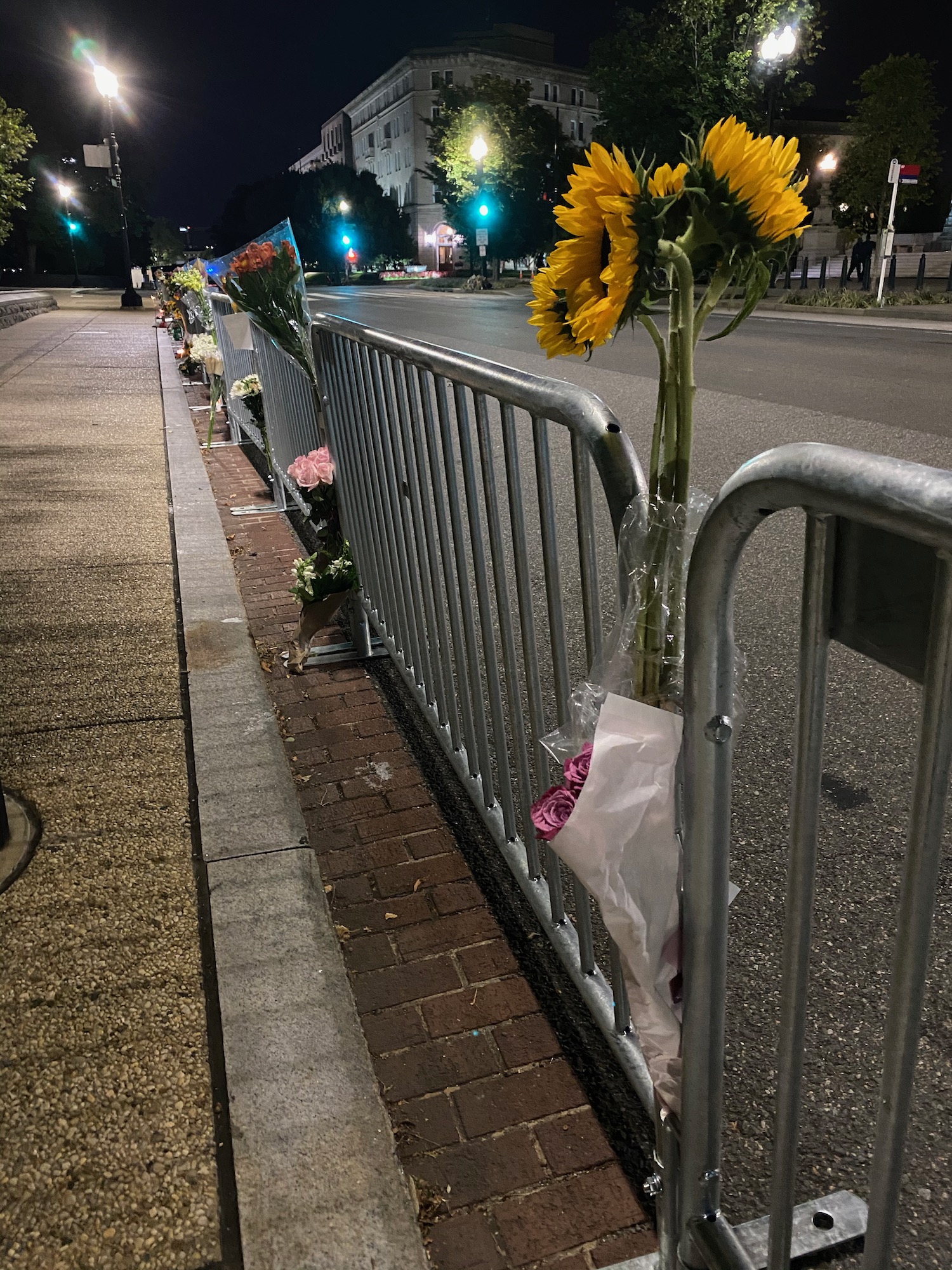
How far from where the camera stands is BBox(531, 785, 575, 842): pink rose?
5.07 feet

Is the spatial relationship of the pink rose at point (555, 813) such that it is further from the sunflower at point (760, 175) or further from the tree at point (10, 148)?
the tree at point (10, 148)

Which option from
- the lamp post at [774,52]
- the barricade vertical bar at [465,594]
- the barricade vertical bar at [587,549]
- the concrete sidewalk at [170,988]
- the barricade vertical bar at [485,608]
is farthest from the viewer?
the lamp post at [774,52]

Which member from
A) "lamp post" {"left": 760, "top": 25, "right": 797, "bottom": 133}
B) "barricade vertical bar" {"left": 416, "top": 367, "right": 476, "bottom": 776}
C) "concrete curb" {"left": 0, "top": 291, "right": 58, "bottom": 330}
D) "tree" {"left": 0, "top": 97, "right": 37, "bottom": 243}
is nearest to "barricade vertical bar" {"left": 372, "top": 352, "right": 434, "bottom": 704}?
"barricade vertical bar" {"left": 416, "top": 367, "right": 476, "bottom": 776}

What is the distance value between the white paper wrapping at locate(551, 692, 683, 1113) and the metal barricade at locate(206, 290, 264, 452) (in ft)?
23.8

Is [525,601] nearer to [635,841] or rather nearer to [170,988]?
[635,841]

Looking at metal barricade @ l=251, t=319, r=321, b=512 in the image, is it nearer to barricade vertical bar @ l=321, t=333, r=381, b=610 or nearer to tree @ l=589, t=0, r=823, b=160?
barricade vertical bar @ l=321, t=333, r=381, b=610

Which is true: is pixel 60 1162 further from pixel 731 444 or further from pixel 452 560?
pixel 731 444

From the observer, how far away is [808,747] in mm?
1158

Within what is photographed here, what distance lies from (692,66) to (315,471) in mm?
41975

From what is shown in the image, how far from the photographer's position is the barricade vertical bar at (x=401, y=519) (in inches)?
128

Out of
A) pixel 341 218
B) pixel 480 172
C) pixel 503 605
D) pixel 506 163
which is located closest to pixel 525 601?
pixel 503 605

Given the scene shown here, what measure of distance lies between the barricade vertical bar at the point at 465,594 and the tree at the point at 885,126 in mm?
45691

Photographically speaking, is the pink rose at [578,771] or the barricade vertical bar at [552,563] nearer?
the pink rose at [578,771]

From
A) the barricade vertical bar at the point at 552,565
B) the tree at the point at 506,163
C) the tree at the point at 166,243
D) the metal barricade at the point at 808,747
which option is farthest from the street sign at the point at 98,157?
the tree at the point at 166,243
